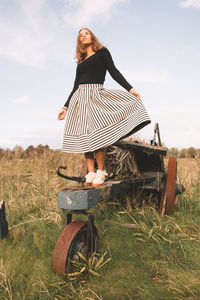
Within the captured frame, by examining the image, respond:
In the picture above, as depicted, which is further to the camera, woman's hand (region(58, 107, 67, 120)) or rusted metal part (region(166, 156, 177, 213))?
rusted metal part (region(166, 156, 177, 213))

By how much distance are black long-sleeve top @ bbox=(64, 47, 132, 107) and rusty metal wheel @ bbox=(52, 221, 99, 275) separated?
1.62 meters

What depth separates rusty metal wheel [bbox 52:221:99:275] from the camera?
6.90 ft

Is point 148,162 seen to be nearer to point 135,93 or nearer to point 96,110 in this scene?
point 135,93

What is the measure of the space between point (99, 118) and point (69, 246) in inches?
49.9

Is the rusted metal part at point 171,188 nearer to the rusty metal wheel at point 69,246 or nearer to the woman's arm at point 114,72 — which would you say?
the woman's arm at point 114,72

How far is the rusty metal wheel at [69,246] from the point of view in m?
2.10

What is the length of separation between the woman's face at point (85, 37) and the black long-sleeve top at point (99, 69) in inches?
7.3

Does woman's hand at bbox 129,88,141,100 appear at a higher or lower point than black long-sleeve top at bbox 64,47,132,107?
lower

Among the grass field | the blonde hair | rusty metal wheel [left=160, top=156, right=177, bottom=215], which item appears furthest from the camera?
rusty metal wheel [left=160, top=156, right=177, bottom=215]

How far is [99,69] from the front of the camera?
3.10 metres

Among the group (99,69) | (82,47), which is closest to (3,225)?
(99,69)

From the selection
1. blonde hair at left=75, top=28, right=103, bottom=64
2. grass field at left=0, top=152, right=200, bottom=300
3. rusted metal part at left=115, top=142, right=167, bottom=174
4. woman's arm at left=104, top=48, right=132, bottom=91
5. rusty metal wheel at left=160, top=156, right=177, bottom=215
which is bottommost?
grass field at left=0, top=152, right=200, bottom=300

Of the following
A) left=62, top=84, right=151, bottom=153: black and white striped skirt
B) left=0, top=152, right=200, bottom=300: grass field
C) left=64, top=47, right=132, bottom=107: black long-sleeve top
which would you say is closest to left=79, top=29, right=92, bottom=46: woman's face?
left=64, top=47, right=132, bottom=107: black long-sleeve top

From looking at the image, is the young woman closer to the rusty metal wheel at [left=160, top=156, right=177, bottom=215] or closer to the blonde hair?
the blonde hair
